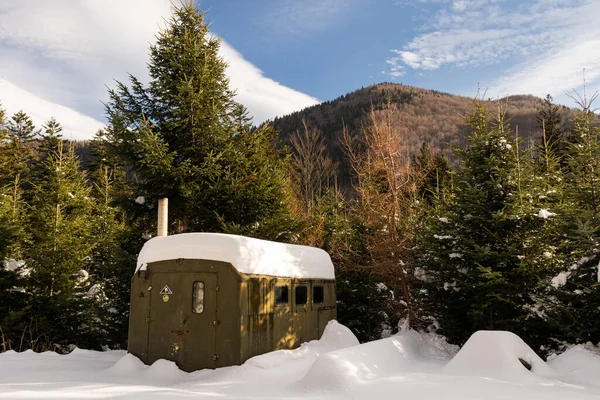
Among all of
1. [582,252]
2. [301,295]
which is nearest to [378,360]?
[301,295]

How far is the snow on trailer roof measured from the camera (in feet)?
28.2

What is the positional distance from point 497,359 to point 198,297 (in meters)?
6.09

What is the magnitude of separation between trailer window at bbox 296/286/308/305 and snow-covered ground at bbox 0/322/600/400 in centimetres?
124

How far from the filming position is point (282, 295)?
9680 mm

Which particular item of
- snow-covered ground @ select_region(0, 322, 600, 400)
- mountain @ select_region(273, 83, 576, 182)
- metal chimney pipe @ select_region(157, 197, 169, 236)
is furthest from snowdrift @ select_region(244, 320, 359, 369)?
mountain @ select_region(273, 83, 576, 182)

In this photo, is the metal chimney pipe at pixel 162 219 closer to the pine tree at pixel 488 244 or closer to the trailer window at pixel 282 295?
the trailer window at pixel 282 295

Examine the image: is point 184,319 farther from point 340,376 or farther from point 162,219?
point 340,376

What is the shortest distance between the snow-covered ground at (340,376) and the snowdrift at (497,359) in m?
0.02

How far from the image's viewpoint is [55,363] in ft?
29.2

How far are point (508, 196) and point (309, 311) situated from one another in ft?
19.6

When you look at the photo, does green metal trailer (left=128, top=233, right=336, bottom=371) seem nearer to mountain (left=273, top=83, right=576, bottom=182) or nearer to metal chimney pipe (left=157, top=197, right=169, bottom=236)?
metal chimney pipe (left=157, top=197, right=169, bottom=236)

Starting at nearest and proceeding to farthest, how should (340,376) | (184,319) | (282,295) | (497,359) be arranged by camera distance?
(340,376) < (497,359) < (184,319) < (282,295)

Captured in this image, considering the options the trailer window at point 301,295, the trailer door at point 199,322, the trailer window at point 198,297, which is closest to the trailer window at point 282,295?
the trailer window at point 301,295

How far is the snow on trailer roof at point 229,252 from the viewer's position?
28.2 feet
